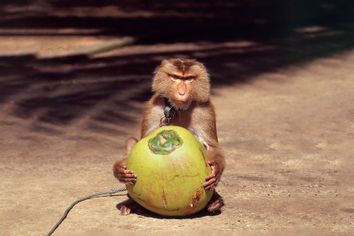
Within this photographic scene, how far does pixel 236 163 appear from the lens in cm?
826

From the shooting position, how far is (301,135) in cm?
929

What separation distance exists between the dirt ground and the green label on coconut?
56 centimetres

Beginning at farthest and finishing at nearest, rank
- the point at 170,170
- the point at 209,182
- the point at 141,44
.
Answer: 1. the point at 141,44
2. the point at 209,182
3. the point at 170,170

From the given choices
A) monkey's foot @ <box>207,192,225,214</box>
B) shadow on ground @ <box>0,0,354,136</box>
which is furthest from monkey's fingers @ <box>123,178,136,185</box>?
shadow on ground @ <box>0,0,354,136</box>

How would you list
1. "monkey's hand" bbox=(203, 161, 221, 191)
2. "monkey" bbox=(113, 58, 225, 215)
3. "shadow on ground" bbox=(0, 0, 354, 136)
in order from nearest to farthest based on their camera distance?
1. "monkey's hand" bbox=(203, 161, 221, 191)
2. "monkey" bbox=(113, 58, 225, 215)
3. "shadow on ground" bbox=(0, 0, 354, 136)

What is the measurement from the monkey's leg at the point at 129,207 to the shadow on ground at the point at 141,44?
319 centimetres

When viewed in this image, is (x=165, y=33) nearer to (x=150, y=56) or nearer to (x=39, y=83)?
(x=150, y=56)

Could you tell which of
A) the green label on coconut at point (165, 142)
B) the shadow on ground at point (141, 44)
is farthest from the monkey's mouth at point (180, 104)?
the shadow on ground at point (141, 44)

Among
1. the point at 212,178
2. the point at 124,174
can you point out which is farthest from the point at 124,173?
the point at 212,178

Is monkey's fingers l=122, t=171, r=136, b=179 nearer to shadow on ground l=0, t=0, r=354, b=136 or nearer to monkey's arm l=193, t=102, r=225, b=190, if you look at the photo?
monkey's arm l=193, t=102, r=225, b=190

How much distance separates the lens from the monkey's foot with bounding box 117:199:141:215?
6478 mm

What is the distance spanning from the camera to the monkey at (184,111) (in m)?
6.19

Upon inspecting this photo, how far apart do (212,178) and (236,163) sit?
7.31 ft

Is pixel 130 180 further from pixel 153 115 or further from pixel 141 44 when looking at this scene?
pixel 141 44
